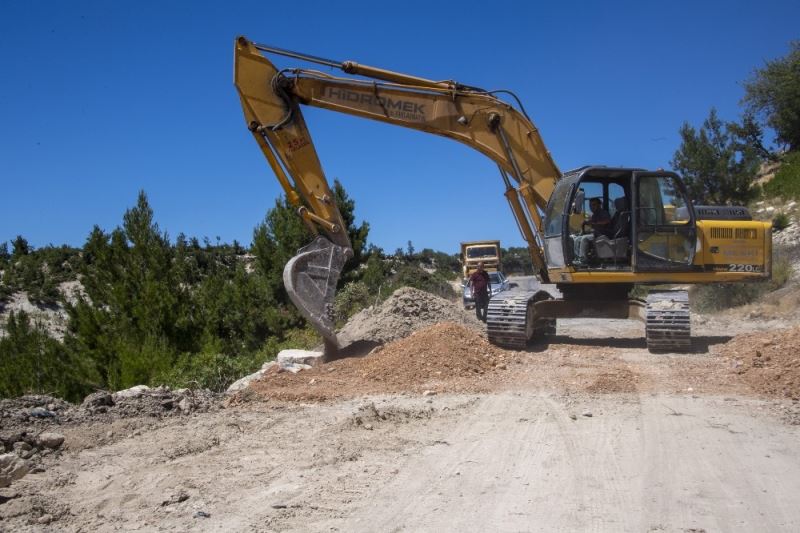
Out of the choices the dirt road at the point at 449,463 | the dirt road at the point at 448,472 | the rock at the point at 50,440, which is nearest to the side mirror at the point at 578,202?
the dirt road at the point at 449,463

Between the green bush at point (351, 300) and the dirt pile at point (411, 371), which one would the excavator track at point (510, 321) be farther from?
the green bush at point (351, 300)

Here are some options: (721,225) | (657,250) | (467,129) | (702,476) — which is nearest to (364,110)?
(467,129)

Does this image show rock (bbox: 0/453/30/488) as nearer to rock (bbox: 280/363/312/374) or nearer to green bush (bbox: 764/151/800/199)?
rock (bbox: 280/363/312/374)

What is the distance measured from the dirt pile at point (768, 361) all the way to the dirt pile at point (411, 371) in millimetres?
3059

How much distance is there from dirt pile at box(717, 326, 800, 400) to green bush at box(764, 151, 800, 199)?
73.9 ft

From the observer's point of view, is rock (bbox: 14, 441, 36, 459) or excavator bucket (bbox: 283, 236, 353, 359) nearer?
rock (bbox: 14, 441, 36, 459)

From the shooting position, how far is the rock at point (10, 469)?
216 inches

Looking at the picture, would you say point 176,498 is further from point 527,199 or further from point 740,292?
point 740,292

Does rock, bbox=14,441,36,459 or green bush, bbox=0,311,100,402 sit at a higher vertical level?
rock, bbox=14,441,36,459

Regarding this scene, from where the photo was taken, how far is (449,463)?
565 cm

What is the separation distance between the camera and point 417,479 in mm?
5266

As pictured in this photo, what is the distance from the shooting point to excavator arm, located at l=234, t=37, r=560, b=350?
11312 millimetres

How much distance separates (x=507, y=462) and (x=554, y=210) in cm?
690

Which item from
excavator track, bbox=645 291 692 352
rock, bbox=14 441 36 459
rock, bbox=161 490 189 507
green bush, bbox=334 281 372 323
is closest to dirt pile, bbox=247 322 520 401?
excavator track, bbox=645 291 692 352
